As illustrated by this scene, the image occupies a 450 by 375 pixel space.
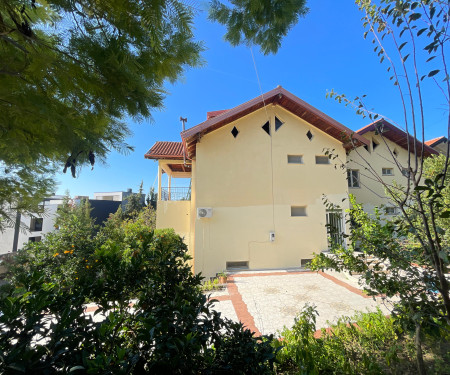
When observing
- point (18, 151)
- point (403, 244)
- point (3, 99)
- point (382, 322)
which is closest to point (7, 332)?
point (18, 151)

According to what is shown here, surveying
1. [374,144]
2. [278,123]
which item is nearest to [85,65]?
[278,123]

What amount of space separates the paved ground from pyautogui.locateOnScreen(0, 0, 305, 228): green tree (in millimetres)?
4096

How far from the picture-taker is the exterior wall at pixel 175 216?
10.2 meters

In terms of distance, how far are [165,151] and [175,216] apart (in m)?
3.39

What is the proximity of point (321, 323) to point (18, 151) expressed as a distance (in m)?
5.16

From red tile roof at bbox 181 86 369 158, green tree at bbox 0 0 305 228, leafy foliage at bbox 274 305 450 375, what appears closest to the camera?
green tree at bbox 0 0 305 228

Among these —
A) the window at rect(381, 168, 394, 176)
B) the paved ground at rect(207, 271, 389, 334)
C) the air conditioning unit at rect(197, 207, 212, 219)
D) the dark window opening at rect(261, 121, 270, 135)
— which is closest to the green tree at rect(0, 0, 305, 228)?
the paved ground at rect(207, 271, 389, 334)

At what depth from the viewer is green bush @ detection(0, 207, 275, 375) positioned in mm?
1150

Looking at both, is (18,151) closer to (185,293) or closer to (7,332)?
(7,332)

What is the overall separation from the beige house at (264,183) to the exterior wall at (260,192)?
4cm

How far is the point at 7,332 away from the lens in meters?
1.17

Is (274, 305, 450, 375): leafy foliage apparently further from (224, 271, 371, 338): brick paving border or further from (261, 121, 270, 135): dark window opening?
(261, 121, 270, 135): dark window opening

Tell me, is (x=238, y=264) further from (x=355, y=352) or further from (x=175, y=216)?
(x=355, y=352)

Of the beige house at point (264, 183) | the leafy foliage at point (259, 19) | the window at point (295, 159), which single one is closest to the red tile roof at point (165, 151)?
the beige house at point (264, 183)
